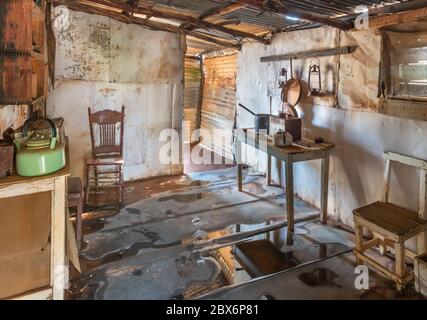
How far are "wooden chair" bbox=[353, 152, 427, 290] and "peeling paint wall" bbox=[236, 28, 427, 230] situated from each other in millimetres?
111

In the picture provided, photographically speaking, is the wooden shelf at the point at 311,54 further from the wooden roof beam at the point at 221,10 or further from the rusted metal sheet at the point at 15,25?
the rusted metal sheet at the point at 15,25

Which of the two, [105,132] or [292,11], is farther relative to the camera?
[105,132]

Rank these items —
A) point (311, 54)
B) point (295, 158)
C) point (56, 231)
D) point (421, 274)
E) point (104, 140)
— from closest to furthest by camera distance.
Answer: point (56, 231) → point (421, 274) → point (295, 158) → point (311, 54) → point (104, 140)

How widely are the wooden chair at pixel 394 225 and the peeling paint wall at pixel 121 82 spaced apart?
3.30m

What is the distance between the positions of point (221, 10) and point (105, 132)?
7.29 feet

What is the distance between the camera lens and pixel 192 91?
7.68m

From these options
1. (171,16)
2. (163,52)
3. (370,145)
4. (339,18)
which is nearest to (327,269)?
(370,145)

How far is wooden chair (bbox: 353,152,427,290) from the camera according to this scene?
228 cm

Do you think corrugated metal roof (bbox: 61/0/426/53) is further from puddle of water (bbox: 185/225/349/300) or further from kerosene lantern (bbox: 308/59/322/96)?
puddle of water (bbox: 185/225/349/300)

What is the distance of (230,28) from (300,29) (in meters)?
1.00

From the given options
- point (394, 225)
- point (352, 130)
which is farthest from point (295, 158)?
point (394, 225)

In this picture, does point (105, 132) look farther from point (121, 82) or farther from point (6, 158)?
point (6, 158)

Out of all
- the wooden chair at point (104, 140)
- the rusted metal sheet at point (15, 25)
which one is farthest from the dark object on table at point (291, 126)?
the rusted metal sheet at point (15, 25)

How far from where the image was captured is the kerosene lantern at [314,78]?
3697mm
